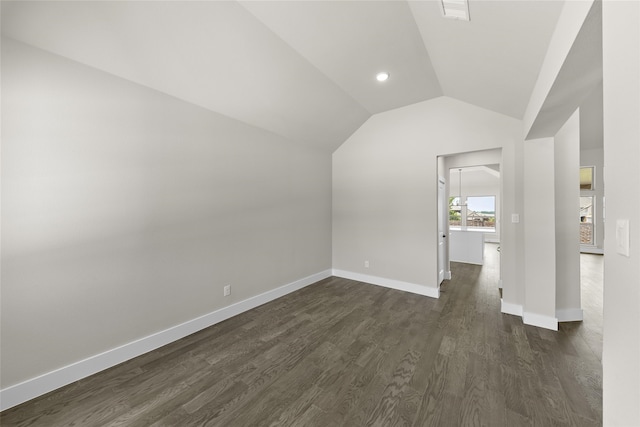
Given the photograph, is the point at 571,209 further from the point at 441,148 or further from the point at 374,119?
the point at 374,119

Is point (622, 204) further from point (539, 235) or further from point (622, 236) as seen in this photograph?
point (539, 235)

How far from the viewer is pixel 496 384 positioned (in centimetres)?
191

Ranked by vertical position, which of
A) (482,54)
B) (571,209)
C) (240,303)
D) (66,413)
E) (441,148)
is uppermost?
(482,54)

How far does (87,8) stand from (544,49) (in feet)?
10.5

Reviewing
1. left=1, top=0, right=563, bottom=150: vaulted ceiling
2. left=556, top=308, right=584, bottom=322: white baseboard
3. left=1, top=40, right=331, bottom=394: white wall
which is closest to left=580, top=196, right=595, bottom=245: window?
left=556, top=308, right=584, bottom=322: white baseboard

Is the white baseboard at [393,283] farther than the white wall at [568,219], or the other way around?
the white baseboard at [393,283]

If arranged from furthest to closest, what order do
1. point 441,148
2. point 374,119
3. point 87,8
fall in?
point 374,119
point 441,148
point 87,8

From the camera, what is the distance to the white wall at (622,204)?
2.32ft

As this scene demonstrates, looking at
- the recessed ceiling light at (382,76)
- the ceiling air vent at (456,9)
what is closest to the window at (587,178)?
the recessed ceiling light at (382,76)

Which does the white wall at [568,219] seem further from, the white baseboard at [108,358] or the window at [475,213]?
the window at [475,213]

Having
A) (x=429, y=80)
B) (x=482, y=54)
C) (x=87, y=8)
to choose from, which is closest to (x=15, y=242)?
(x=87, y=8)

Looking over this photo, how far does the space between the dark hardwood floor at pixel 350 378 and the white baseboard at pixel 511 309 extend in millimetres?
120

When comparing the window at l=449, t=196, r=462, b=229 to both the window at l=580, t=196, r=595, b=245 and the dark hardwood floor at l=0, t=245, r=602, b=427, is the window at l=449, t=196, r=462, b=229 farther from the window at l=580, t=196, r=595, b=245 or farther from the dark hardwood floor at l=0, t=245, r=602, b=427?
the dark hardwood floor at l=0, t=245, r=602, b=427

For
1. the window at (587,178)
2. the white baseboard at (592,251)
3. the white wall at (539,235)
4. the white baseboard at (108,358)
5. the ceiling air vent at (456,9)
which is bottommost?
the white baseboard at (108,358)
